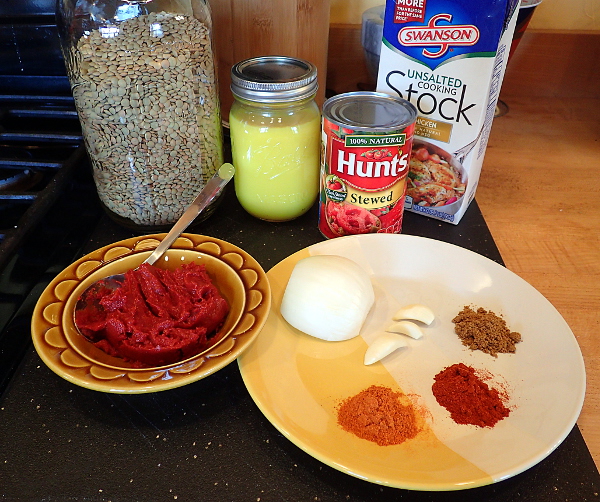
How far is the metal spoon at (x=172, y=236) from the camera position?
62cm

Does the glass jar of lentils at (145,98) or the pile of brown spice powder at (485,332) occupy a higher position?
the glass jar of lentils at (145,98)

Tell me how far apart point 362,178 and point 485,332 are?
27 centimetres

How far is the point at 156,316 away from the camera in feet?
2.03

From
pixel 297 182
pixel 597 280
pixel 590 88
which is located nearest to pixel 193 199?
pixel 297 182

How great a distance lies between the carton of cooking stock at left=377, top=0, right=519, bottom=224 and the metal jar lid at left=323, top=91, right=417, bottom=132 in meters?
0.04

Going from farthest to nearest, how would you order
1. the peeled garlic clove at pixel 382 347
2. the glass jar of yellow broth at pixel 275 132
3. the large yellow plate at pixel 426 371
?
the glass jar of yellow broth at pixel 275 132
the peeled garlic clove at pixel 382 347
the large yellow plate at pixel 426 371

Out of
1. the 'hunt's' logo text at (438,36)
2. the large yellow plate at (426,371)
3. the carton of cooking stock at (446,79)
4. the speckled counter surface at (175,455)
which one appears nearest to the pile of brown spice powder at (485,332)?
the large yellow plate at (426,371)

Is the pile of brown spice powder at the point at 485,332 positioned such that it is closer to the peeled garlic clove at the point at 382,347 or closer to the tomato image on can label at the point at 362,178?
the peeled garlic clove at the point at 382,347

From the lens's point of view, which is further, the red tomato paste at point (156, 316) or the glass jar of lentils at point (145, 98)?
the glass jar of lentils at point (145, 98)

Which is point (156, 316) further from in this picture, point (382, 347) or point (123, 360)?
Answer: point (382, 347)

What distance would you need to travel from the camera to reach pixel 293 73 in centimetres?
76

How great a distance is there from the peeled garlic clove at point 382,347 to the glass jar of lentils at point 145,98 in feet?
1.25

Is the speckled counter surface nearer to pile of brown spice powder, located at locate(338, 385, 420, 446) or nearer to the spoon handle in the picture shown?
pile of brown spice powder, located at locate(338, 385, 420, 446)

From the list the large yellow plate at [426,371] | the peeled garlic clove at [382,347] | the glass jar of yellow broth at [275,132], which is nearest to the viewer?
the large yellow plate at [426,371]
